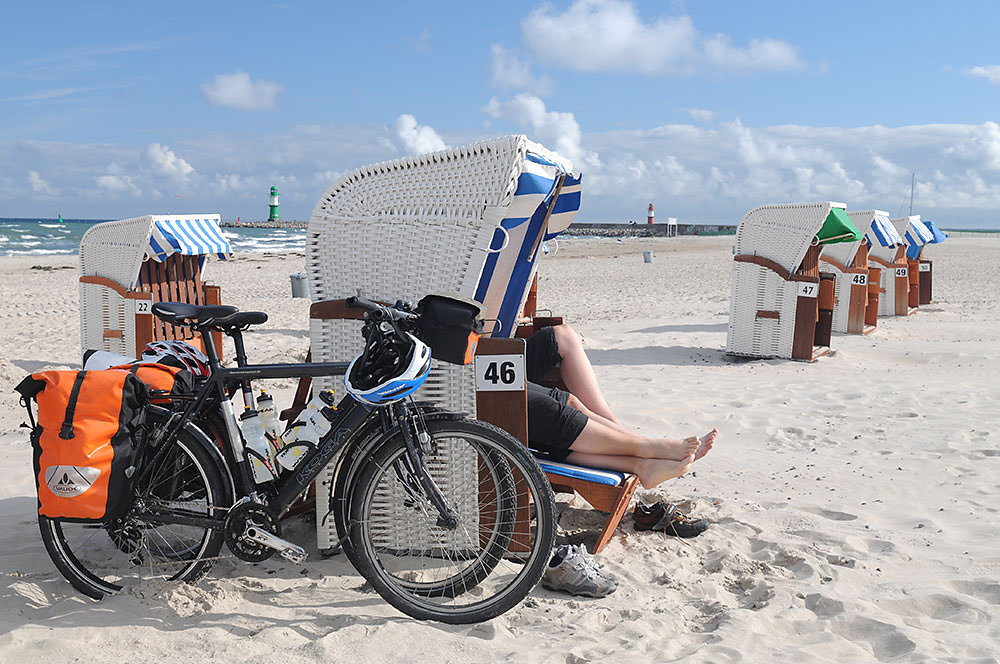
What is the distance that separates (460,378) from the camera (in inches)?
133

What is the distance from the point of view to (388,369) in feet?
9.43

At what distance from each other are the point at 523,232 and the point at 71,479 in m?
2.09

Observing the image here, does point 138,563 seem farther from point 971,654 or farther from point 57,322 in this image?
point 57,322

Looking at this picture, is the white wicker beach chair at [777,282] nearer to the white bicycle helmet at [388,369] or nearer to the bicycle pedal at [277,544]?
the white bicycle helmet at [388,369]

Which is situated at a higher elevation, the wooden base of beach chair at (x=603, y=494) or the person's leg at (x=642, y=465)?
the person's leg at (x=642, y=465)

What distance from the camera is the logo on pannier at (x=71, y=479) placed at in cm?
A: 289

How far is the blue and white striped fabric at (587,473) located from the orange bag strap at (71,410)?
70.4 inches

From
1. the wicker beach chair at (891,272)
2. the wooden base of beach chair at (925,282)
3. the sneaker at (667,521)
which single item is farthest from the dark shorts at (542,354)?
the wooden base of beach chair at (925,282)

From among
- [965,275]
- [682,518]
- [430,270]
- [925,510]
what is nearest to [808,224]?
[925,510]

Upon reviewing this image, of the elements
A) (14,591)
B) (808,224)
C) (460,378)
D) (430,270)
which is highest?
(808,224)

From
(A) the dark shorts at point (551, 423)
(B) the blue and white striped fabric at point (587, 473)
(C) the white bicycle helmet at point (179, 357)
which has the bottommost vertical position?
(B) the blue and white striped fabric at point (587, 473)

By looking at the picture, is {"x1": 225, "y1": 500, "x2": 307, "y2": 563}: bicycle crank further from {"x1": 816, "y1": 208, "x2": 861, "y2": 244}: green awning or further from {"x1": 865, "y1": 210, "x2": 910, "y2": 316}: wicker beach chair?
{"x1": 865, "y1": 210, "x2": 910, "y2": 316}: wicker beach chair

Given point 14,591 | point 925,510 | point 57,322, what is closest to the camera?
point 14,591

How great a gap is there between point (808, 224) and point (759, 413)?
10.7 ft
